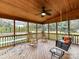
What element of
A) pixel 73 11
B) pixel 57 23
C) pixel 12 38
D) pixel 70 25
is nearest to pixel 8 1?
pixel 12 38

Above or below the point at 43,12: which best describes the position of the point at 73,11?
above

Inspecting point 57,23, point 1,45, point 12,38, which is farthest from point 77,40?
point 1,45

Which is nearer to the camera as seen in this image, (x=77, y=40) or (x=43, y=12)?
(x=43, y=12)

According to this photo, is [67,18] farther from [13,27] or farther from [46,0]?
[13,27]

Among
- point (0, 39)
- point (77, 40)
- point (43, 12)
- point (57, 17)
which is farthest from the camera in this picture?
point (57, 17)

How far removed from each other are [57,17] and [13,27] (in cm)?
442

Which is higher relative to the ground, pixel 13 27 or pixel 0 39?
pixel 13 27

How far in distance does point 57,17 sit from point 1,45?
226 inches

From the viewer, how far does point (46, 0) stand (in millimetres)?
4449

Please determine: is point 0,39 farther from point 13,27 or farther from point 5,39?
point 13,27

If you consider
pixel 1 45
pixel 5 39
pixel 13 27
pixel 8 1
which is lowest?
pixel 1 45

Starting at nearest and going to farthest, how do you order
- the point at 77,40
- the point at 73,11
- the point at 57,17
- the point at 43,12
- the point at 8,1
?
the point at 8,1
the point at 43,12
the point at 73,11
the point at 77,40
the point at 57,17

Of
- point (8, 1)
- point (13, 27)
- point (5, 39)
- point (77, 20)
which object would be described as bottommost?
point (5, 39)

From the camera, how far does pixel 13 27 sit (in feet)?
24.0
